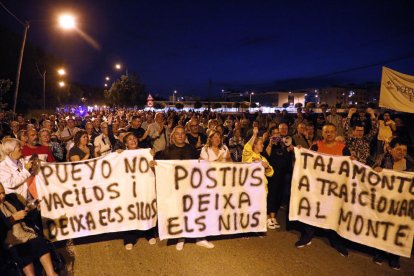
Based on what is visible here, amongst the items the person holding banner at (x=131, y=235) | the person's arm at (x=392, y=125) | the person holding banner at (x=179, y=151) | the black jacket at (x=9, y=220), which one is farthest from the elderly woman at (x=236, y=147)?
the black jacket at (x=9, y=220)

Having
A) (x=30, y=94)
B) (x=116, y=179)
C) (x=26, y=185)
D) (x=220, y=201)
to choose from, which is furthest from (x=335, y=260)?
(x=30, y=94)

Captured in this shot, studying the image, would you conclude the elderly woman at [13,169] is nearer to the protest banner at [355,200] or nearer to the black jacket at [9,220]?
the black jacket at [9,220]

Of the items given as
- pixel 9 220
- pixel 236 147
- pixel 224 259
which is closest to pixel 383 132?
pixel 236 147

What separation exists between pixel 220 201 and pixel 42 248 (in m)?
2.45

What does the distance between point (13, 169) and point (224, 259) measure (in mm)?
3087

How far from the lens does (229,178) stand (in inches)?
195

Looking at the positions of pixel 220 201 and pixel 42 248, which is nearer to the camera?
pixel 42 248

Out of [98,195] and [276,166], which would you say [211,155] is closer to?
[276,166]

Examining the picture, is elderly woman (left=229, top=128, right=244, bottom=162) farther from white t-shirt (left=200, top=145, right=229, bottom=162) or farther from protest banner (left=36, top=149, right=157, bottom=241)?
protest banner (left=36, top=149, right=157, bottom=241)

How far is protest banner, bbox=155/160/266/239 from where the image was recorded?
4848 millimetres

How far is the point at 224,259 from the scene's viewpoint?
4535 mm

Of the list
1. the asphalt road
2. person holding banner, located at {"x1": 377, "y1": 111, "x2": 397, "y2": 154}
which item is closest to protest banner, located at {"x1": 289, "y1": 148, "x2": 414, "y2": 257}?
the asphalt road

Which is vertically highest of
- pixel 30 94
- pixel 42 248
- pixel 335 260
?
pixel 30 94

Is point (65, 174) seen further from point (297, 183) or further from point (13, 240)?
point (297, 183)
